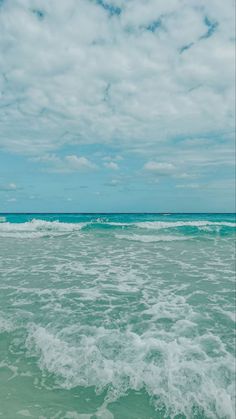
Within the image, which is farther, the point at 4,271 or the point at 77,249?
the point at 77,249

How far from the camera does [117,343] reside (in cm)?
613

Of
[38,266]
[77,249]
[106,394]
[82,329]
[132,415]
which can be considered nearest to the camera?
[132,415]

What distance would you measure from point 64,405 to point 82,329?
248 centimetres

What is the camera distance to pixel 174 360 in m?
5.49

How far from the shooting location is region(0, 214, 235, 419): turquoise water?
4387mm

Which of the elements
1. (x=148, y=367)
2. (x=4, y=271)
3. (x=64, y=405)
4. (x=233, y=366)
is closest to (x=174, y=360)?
(x=148, y=367)

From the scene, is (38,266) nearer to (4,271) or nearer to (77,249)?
(4,271)

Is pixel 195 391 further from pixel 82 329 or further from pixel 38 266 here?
pixel 38 266

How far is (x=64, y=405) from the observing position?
170 inches

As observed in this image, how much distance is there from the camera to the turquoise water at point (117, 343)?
4.39 meters

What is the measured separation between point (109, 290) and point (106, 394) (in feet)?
17.7

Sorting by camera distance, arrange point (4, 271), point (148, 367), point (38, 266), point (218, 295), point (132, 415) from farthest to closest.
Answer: point (38, 266), point (4, 271), point (218, 295), point (148, 367), point (132, 415)

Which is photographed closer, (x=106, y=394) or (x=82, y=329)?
(x=106, y=394)

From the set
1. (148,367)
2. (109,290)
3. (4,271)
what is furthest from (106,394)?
(4,271)
